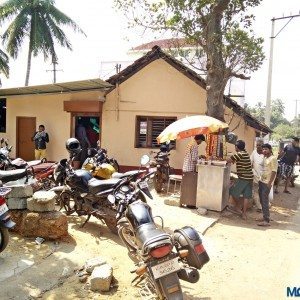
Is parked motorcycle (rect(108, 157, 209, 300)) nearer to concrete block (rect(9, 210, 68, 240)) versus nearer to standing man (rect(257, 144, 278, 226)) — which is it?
concrete block (rect(9, 210, 68, 240))

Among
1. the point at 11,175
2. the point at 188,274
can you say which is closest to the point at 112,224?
the point at 11,175

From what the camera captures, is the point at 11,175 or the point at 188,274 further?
the point at 11,175

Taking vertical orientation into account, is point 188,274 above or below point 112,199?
below

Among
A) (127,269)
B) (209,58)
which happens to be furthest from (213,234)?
(209,58)

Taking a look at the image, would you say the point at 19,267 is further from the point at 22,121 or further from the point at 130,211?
the point at 22,121

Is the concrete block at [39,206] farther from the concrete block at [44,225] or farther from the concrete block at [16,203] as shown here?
the concrete block at [16,203]

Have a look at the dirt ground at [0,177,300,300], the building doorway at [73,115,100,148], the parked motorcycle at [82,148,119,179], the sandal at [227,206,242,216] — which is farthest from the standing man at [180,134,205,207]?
the building doorway at [73,115,100,148]

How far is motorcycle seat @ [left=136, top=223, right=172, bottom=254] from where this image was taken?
3161 mm

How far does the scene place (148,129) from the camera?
1195 centimetres

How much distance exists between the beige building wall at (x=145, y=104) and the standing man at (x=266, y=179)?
168 inches

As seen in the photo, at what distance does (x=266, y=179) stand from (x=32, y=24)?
19250 millimetres

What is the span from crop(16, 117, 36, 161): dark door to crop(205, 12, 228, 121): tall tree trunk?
9.03 metres

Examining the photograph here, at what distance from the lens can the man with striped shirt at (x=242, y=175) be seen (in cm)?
721

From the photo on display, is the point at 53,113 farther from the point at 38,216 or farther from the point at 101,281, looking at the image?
the point at 101,281
